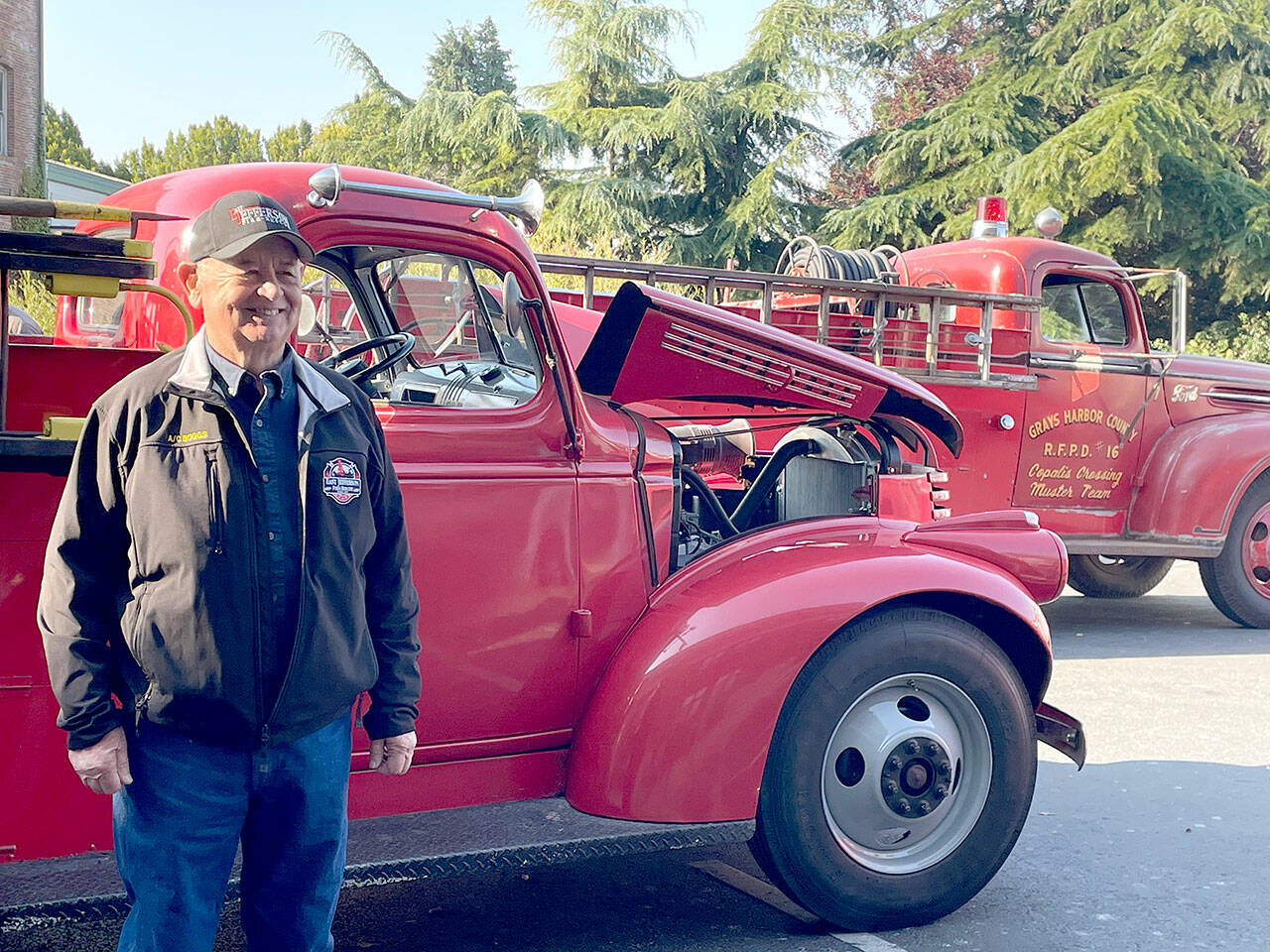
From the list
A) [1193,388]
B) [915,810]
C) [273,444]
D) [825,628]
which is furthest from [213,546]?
[1193,388]

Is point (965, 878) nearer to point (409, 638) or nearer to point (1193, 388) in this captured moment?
point (409, 638)

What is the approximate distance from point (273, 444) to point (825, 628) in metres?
1.72

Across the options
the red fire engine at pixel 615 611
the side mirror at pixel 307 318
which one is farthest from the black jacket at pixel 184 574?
the side mirror at pixel 307 318

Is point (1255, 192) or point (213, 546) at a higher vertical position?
point (1255, 192)

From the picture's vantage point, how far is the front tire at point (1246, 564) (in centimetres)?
870

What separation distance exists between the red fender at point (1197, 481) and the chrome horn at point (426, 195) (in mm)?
6158

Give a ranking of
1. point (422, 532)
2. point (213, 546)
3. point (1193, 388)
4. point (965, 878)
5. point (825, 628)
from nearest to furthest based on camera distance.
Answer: point (213, 546) < point (422, 532) < point (825, 628) < point (965, 878) < point (1193, 388)

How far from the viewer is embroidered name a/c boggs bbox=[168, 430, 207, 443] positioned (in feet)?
7.52

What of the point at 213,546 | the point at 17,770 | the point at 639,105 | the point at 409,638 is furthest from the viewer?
the point at 639,105

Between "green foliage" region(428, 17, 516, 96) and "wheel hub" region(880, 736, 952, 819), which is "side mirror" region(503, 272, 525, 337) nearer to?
"wheel hub" region(880, 736, 952, 819)

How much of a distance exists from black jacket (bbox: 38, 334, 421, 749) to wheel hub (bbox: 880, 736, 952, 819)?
1817 millimetres

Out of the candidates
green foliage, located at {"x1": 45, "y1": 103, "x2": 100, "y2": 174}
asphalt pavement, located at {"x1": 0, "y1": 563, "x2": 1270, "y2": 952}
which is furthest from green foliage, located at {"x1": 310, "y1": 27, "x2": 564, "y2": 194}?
green foliage, located at {"x1": 45, "y1": 103, "x2": 100, "y2": 174}

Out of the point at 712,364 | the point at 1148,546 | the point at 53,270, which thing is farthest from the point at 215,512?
the point at 1148,546

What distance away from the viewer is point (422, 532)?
10.7 feet
